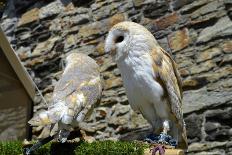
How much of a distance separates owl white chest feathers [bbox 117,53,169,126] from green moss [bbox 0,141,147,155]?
222 millimetres

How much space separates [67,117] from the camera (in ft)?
6.64

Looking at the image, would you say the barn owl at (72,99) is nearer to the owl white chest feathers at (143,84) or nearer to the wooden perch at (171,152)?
the owl white chest feathers at (143,84)

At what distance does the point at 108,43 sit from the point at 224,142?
3.42 ft

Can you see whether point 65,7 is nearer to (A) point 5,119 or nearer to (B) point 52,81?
(B) point 52,81

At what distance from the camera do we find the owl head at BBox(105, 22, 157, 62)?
2096 mm

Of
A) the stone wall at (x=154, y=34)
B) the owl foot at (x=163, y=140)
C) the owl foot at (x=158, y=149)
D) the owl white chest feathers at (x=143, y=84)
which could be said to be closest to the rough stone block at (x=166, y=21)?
the stone wall at (x=154, y=34)

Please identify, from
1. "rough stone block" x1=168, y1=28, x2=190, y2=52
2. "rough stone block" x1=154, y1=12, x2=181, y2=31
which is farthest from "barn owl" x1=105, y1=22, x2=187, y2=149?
"rough stone block" x1=154, y1=12, x2=181, y2=31

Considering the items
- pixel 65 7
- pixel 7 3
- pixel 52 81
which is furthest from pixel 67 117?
pixel 7 3

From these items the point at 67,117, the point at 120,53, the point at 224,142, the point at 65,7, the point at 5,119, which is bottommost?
the point at 224,142

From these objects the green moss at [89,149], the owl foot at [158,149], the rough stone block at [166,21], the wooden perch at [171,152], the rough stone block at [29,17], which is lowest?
the wooden perch at [171,152]

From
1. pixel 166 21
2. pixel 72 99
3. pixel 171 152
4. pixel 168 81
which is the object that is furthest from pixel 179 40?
pixel 171 152

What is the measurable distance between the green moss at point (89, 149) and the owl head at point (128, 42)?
0.41 metres

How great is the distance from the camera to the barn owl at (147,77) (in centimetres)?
207

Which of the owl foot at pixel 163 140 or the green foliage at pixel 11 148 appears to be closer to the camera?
the owl foot at pixel 163 140
